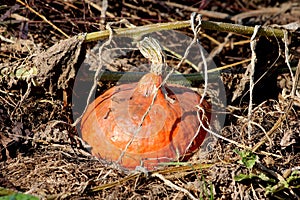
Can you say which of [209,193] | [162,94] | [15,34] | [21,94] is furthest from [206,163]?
[15,34]

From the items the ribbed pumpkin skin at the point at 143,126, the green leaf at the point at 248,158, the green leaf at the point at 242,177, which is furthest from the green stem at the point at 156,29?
the green leaf at the point at 242,177

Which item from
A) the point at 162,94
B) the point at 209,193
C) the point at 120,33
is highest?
the point at 120,33

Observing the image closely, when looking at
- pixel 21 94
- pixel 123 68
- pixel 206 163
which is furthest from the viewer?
pixel 123 68

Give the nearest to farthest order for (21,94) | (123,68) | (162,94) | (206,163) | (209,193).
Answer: (209,193), (206,163), (162,94), (21,94), (123,68)

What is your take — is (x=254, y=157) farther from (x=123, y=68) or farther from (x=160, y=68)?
(x=123, y=68)

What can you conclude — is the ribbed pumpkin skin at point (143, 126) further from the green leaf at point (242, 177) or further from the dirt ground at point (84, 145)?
the green leaf at point (242, 177)

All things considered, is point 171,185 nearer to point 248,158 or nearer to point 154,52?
point 248,158
